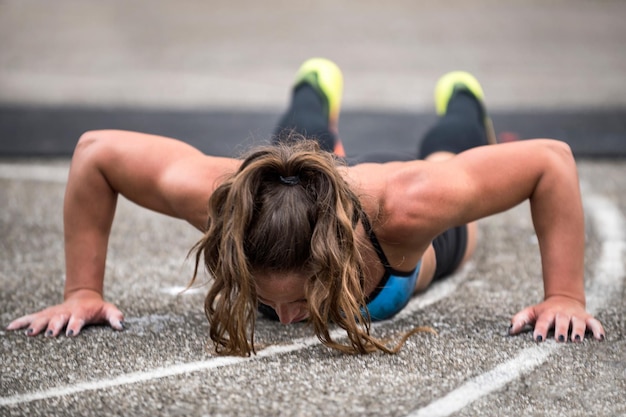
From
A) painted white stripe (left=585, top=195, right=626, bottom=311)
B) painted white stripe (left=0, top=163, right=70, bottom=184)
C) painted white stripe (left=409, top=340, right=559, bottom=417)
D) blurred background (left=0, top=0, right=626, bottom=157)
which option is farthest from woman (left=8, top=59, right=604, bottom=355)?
blurred background (left=0, top=0, right=626, bottom=157)

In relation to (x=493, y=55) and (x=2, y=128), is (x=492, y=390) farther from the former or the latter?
(x=493, y=55)

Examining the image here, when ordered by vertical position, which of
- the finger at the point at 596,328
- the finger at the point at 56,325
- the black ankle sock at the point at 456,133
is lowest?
the finger at the point at 56,325

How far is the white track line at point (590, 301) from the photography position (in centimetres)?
226

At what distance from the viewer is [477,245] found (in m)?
3.90

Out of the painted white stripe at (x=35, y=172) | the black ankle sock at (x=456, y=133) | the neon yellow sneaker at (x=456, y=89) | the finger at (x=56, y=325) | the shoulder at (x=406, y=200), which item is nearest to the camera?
the shoulder at (x=406, y=200)

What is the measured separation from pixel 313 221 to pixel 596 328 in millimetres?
997

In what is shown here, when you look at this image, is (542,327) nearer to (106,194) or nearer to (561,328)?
(561,328)

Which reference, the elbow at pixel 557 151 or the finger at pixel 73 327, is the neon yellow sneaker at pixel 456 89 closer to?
the elbow at pixel 557 151

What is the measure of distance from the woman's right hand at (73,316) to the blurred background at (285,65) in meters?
2.42

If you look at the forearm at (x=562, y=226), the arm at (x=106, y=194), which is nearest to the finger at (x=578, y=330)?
the forearm at (x=562, y=226)

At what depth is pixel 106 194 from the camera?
2.81 meters

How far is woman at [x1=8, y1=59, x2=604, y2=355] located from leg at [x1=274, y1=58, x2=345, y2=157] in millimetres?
828

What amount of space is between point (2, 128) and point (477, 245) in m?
3.40

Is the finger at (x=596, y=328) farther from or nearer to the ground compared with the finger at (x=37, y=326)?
farther from the ground
